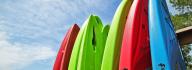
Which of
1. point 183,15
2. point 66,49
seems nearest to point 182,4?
point 183,15

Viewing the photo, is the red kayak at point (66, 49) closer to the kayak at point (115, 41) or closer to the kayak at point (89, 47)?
the kayak at point (89, 47)

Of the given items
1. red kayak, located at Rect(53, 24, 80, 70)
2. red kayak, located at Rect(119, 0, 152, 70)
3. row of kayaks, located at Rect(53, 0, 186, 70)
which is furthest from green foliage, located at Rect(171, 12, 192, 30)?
red kayak, located at Rect(119, 0, 152, 70)

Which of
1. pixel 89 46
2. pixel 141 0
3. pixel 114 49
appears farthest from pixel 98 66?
pixel 141 0

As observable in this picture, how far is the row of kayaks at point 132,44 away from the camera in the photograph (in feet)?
8.52

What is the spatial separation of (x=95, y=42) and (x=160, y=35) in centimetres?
96

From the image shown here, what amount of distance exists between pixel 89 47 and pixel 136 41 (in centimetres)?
70

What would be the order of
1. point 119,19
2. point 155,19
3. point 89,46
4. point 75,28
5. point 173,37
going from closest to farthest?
point 155,19 → point 119,19 → point 173,37 → point 89,46 → point 75,28

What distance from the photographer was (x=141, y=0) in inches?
115

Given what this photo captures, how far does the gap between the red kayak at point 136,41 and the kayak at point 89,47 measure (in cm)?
58

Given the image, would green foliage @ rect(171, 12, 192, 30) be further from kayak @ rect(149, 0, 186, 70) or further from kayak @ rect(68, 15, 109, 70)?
kayak @ rect(149, 0, 186, 70)

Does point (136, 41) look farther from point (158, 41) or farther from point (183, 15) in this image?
point (183, 15)

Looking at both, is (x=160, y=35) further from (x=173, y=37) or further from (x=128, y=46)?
(x=173, y=37)

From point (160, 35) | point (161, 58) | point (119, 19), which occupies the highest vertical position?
point (119, 19)

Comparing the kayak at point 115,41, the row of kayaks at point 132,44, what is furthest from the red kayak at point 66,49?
the kayak at point 115,41
